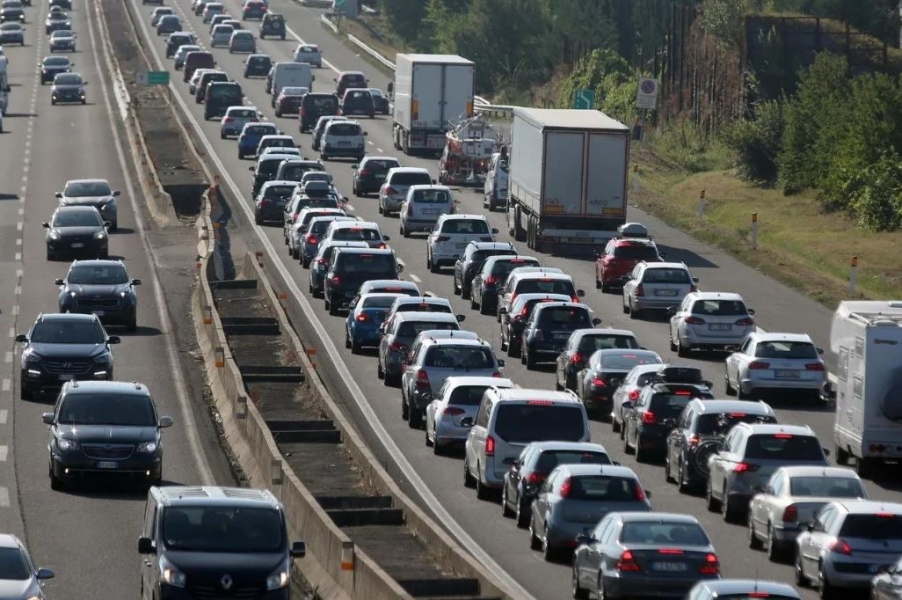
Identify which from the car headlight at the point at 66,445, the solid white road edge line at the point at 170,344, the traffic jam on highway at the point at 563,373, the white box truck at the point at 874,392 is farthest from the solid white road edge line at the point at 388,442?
the white box truck at the point at 874,392

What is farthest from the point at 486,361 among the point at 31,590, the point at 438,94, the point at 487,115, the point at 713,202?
the point at 487,115

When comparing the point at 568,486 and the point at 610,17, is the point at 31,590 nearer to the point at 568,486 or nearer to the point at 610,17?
the point at 568,486

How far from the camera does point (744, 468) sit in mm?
27297

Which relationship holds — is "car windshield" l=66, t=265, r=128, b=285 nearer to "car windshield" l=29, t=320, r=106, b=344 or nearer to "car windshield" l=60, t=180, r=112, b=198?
"car windshield" l=29, t=320, r=106, b=344

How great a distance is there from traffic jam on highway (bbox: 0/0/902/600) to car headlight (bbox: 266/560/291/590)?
23mm

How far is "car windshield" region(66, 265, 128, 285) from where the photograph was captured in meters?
45.0

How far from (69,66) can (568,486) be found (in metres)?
89.0

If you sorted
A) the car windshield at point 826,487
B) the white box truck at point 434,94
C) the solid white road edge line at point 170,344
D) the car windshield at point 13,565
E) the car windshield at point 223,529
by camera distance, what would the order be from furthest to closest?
the white box truck at point 434,94 → the solid white road edge line at point 170,344 → the car windshield at point 826,487 → the car windshield at point 223,529 → the car windshield at point 13,565

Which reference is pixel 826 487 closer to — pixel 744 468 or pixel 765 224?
pixel 744 468

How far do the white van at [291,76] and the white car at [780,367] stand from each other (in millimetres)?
62136

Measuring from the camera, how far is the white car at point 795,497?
971 inches

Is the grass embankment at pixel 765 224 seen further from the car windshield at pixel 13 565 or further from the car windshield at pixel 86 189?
the car windshield at pixel 13 565

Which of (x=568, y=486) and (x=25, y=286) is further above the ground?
(x=568, y=486)

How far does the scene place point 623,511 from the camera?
2395 cm
